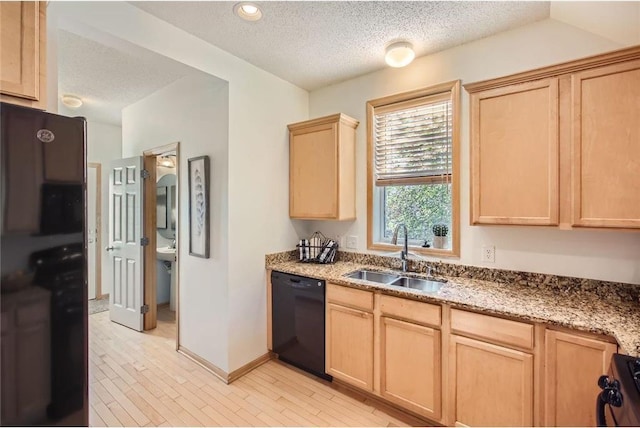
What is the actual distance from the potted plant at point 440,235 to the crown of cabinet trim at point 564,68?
1.04 metres

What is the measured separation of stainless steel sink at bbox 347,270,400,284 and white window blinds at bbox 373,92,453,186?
83cm

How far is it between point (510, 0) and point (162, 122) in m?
3.17

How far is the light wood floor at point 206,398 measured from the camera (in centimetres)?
Answer: 209

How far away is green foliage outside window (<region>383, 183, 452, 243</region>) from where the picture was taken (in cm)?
258

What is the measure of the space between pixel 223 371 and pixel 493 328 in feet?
6.95

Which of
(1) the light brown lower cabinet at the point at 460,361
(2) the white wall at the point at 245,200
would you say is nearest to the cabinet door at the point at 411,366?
(1) the light brown lower cabinet at the point at 460,361

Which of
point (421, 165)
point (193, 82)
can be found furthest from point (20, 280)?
point (421, 165)

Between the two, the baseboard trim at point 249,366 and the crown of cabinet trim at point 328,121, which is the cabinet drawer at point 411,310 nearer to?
the baseboard trim at point 249,366

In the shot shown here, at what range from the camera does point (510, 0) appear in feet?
6.15

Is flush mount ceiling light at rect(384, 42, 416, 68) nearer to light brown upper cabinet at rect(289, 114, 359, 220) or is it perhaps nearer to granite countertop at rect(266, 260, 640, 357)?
light brown upper cabinet at rect(289, 114, 359, 220)

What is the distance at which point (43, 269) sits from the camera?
38.3 inches

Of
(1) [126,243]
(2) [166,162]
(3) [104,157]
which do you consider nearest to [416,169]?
(1) [126,243]

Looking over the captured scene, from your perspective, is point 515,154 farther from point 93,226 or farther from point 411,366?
point 93,226

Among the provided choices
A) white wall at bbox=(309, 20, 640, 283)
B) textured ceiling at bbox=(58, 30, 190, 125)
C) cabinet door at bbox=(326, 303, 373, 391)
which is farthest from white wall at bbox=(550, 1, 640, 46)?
textured ceiling at bbox=(58, 30, 190, 125)
